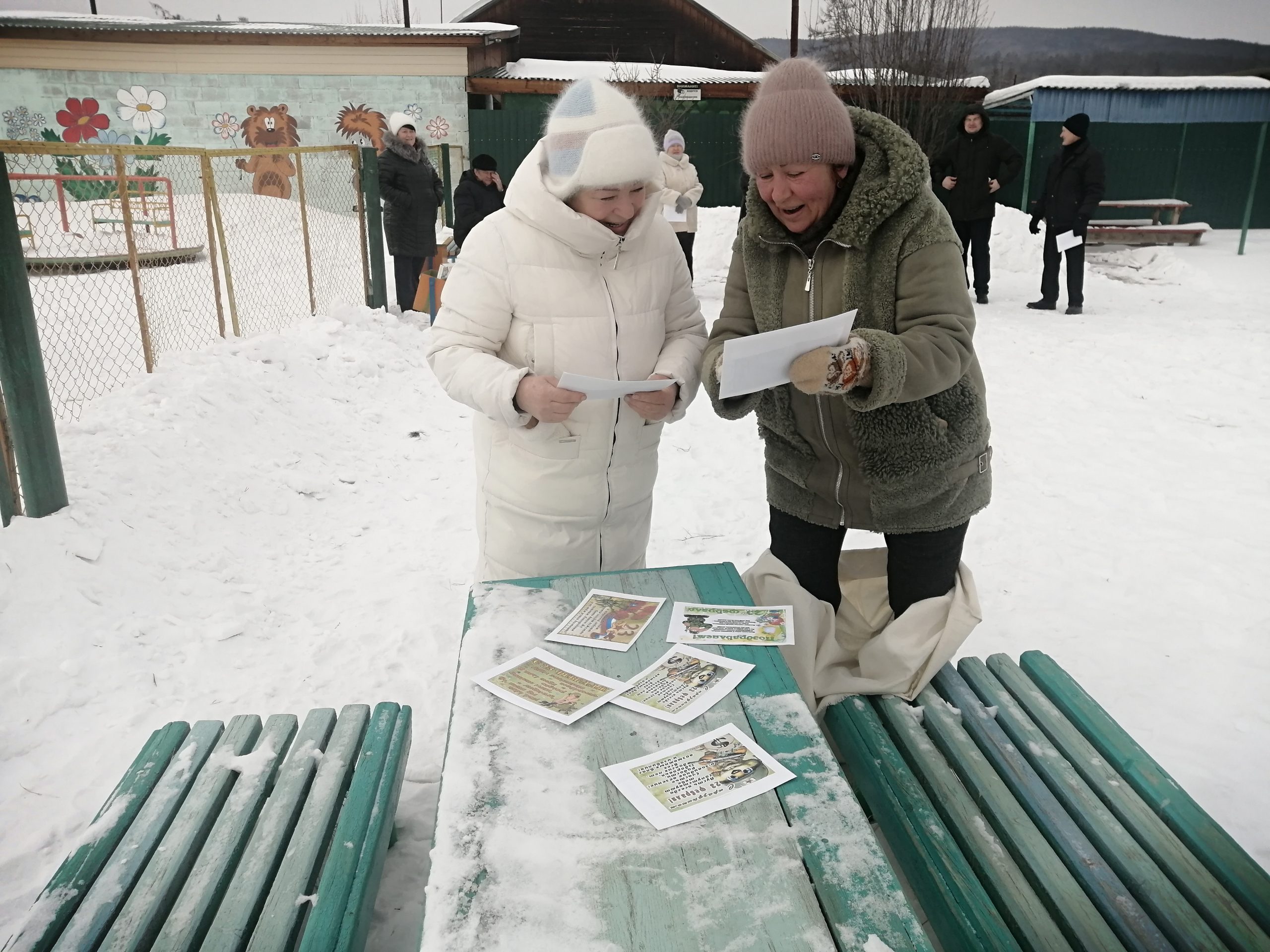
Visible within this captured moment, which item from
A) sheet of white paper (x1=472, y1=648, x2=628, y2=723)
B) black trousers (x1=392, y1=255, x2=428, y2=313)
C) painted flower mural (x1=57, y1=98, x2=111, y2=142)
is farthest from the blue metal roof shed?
sheet of white paper (x1=472, y1=648, x2=628, y2=723)

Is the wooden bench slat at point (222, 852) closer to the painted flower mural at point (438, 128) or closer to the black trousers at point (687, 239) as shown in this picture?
the black trousers at point (687, 239)

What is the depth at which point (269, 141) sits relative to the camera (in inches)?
639

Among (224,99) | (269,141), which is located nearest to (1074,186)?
(269,141)

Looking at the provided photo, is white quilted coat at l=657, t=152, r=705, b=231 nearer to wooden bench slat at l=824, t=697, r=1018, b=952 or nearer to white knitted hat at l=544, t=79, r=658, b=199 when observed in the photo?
white knitted hat at l=544, t=79, r=658, b=199

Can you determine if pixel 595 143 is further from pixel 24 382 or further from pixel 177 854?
pixel 24 382

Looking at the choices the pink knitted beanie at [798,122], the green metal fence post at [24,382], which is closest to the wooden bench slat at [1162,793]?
the pink knitted beanie at [798,122]

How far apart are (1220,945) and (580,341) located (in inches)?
77.3

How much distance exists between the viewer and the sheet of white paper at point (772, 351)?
1.97m

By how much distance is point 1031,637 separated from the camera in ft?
12.1

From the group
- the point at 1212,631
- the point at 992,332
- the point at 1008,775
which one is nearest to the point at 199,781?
the point at 1008,775

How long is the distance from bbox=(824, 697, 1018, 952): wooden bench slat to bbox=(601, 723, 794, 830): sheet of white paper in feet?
1.73

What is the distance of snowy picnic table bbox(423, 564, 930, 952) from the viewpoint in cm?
143

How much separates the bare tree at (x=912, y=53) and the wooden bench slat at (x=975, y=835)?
13.0 m

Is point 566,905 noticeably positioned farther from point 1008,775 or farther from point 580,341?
point 580,341
